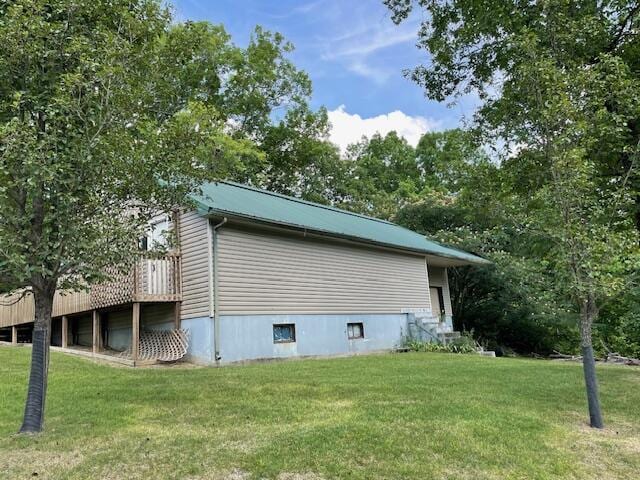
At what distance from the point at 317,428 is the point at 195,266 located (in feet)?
23.4

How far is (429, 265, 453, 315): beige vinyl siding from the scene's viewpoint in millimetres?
20906

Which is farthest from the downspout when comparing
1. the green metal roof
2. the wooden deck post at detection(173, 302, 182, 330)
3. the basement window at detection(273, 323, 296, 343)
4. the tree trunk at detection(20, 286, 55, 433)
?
the tree trunk at detection(20, 286, 55, 433)

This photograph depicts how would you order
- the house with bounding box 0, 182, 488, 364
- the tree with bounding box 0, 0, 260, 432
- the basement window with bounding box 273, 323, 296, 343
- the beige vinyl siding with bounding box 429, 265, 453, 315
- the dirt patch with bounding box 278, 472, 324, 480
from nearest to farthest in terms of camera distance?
1. the dirt patch with bounding box 278, 472, 324, 480
2. the tree with bounding box 0, 0, 260, 432
3. the house with bounding box 0, 182, 488, 364
4. the basement window with bounding box 273, 323, 296, 343
5. the beige vinyl siding with bounding box 429, 265, 453, 315

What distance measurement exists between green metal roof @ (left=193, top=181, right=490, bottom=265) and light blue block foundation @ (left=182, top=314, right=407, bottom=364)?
2344mm

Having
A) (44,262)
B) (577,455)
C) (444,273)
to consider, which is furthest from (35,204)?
(444,273)

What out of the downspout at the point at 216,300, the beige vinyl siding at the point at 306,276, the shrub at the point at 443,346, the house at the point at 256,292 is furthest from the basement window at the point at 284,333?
the shrub at the point at 443,346

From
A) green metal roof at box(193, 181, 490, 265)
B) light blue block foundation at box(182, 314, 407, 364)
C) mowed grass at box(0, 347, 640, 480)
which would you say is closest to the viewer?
mowed grass at box(0, 347, 640, 480)

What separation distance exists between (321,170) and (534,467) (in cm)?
2971

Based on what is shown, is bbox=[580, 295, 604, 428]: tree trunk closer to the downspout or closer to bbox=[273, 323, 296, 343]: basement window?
the downspout

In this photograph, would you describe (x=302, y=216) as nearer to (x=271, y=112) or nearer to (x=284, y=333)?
(x=284, y=333)

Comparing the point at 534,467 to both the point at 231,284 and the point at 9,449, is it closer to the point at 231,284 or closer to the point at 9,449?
the point at 9,449

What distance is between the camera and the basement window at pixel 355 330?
14.9 m

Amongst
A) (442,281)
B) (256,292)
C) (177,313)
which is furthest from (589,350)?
(442,281)

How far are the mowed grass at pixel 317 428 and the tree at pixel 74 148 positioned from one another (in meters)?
1.14
